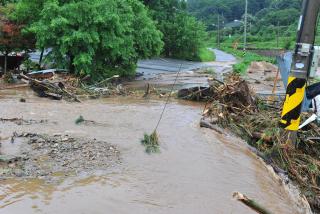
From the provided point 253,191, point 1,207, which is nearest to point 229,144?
point 253,191

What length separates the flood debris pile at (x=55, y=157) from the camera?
6.28m

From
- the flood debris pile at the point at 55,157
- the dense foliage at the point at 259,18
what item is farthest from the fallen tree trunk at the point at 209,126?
the dense foliage at the point at 259,18

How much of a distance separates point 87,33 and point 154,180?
16.6 meters

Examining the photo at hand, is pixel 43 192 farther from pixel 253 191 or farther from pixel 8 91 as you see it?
pixel 8 91

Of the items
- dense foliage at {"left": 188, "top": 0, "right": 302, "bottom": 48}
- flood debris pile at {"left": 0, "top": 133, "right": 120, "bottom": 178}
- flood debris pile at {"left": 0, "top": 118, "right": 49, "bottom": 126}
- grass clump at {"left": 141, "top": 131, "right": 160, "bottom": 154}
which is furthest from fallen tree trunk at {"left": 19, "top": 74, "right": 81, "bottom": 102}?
dense foliage at {"left": 188, "top": 0, "right": 302, "bottom": 48}

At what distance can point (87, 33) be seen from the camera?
2181 cm

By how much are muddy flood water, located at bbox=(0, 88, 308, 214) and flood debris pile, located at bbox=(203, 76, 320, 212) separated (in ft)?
1.44

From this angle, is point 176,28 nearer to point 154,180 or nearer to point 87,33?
point 87,33

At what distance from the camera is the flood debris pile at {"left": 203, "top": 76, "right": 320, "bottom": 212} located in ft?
24.8

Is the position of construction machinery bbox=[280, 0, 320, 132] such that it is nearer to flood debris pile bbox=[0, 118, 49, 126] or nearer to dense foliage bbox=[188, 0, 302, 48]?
flood debris pile bbox=[0, 118, 49, 126]

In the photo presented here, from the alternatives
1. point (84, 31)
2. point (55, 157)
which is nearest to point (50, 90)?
point (84, 31)

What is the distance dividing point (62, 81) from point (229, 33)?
88902 mm

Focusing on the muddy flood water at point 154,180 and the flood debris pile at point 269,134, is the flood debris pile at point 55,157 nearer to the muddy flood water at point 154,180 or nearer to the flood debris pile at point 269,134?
the muddy flood water at point 154,180

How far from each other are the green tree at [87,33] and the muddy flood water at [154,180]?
38.3ft
